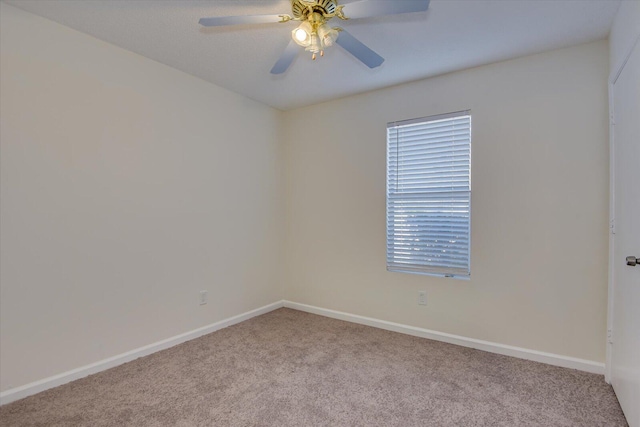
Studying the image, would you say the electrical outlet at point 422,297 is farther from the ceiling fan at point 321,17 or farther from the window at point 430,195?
the ceiling fan at point 321,17

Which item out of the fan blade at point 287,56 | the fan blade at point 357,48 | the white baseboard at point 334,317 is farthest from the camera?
the white baseboard at point 334,317

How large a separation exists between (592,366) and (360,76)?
2.85 metres

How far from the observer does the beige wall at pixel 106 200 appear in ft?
6.63

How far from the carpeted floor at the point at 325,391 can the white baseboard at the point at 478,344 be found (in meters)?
0.06

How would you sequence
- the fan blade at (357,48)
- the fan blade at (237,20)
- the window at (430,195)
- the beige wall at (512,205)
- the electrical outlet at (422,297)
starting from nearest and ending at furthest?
the fan blade at (237,20)
the fan blade at (357,48)
the beige wall at (512,205)
the window at (430,195)
the electrical outlet at (422,297)

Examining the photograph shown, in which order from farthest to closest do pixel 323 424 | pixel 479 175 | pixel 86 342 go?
pixel 479 175 → pixel 86 342 → pixel 323 424

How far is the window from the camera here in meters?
2.81

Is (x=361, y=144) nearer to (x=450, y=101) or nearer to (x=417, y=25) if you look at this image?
(x=450, y=101)

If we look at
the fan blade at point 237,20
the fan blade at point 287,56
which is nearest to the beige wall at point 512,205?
the fan blade at point 287,56

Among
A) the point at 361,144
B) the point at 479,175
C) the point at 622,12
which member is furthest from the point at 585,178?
the point at 361,144

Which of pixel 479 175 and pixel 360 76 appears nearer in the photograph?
pixel 479 175

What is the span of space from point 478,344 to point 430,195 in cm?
132

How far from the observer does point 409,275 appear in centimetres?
309

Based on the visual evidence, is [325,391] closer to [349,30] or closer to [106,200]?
[106,200]
